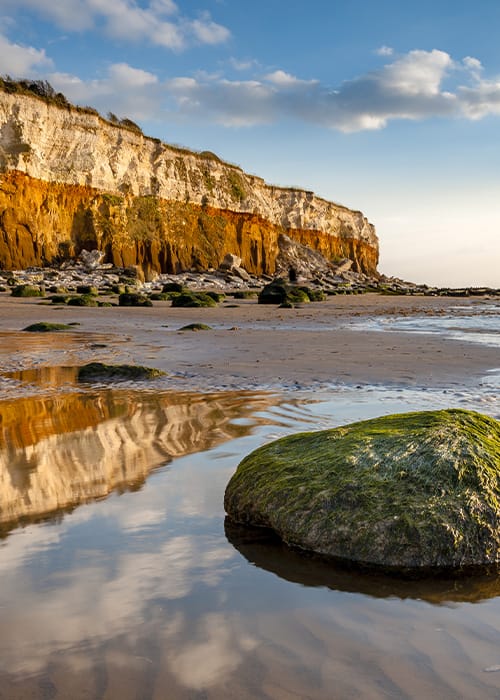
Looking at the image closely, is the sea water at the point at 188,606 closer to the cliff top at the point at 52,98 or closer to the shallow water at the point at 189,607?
the shallow water at the point at 189,607

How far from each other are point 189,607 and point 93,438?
2.48 meters

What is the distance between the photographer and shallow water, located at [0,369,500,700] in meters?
1.73

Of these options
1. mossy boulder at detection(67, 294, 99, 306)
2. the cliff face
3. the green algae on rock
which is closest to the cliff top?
the cliff face

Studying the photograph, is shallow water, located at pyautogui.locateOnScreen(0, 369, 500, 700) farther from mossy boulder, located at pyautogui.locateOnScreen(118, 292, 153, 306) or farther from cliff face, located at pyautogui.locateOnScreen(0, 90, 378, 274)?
cliff face, located at pyautogui.locateOnScreen(0, 90, 378, 274)

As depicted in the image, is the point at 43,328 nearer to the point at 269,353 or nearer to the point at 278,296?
the point at 269,353

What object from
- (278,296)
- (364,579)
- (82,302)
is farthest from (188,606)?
(278,296)

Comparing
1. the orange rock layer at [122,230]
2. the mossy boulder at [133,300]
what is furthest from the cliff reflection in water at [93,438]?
the orange rock layer at [122,230]

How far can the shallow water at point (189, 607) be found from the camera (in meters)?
1.73

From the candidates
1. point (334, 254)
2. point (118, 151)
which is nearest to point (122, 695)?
point (118, 151)

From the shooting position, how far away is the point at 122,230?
45.8m

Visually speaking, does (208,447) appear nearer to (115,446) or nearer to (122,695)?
(115,446)

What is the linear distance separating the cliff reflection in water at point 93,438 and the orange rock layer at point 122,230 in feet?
117

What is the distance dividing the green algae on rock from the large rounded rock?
3843 mm

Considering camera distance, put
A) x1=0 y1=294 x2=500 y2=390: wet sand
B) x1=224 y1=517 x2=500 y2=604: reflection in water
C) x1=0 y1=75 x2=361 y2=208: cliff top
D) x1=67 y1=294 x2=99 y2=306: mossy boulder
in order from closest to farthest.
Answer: x1=224 y1=517 x2=500 y2=604: reflection in water → x1=0 y1=294 x2=500 y2=390: wet sand → x1=67 y1=294 x2=99 y2=306: mossy boulder → x1=0 y1=75 x2=361 y2=208: cliff top
